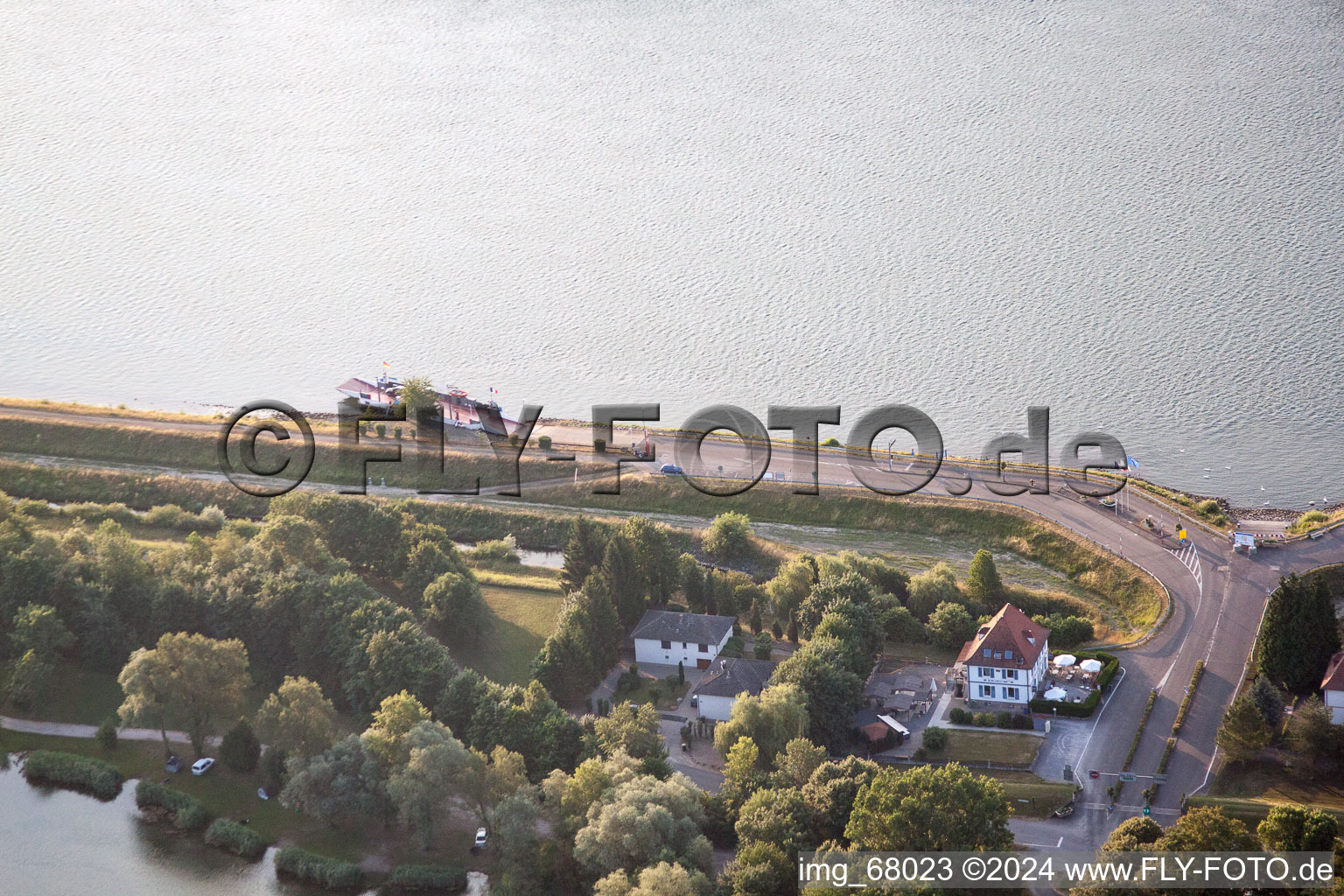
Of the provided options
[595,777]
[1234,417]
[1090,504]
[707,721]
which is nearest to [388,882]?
[595,777]

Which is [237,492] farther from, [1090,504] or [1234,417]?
[1234,417]

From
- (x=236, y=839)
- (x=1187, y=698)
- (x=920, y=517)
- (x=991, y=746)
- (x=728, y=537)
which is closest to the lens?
(x=236, y=839)

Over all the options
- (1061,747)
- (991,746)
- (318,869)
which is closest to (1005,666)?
(991,746)

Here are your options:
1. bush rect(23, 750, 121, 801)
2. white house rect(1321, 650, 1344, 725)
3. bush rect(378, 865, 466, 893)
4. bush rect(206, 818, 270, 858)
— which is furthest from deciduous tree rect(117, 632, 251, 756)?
white house rect(1321, 650, 1344, 725)

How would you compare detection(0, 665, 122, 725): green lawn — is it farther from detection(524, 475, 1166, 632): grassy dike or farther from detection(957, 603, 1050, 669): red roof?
detection(957, 603, 1050, 669): red roof

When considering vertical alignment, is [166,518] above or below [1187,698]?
above

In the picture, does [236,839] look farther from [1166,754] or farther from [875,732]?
[1166,754]
